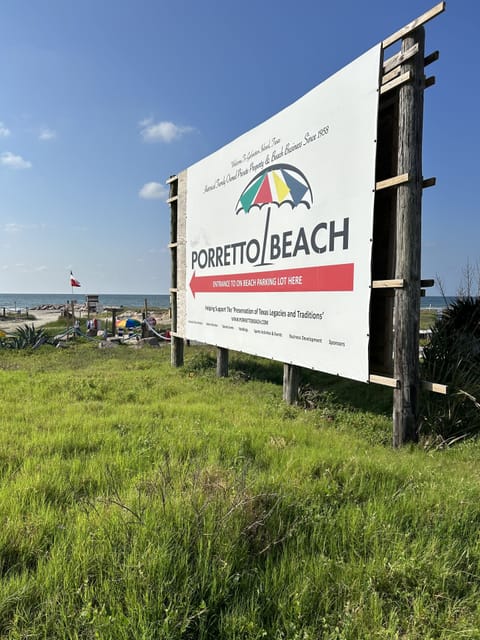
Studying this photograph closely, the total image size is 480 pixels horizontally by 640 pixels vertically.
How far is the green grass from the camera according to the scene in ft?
6.01

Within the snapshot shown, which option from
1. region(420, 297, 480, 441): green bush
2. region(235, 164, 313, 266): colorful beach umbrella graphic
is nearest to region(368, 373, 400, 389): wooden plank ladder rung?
region(420, 297, 480, 441): green bush

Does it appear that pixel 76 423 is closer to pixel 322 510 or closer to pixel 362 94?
pixel 322 510

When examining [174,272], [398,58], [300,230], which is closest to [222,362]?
[174,272]

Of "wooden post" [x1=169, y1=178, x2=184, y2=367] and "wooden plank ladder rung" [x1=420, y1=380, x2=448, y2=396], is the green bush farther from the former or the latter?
"wooden post" [x1=169, y1=178, x2=184, y2=367]

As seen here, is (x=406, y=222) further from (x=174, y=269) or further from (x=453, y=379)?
(x=174, y=269)

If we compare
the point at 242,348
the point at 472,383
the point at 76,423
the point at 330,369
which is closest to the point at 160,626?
the point at 76,423

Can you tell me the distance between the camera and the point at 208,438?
4215 mm

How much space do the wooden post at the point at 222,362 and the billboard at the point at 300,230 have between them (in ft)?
1.31

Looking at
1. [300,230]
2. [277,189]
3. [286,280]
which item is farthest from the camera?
[277,189]

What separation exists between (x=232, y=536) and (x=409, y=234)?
3629 mm

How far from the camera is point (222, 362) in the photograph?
29.1 feet

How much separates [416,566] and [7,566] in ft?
7.00

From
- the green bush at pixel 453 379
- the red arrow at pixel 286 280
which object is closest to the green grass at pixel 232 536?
the green bush at pixel 453 379

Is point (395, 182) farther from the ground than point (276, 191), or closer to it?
closer to it
